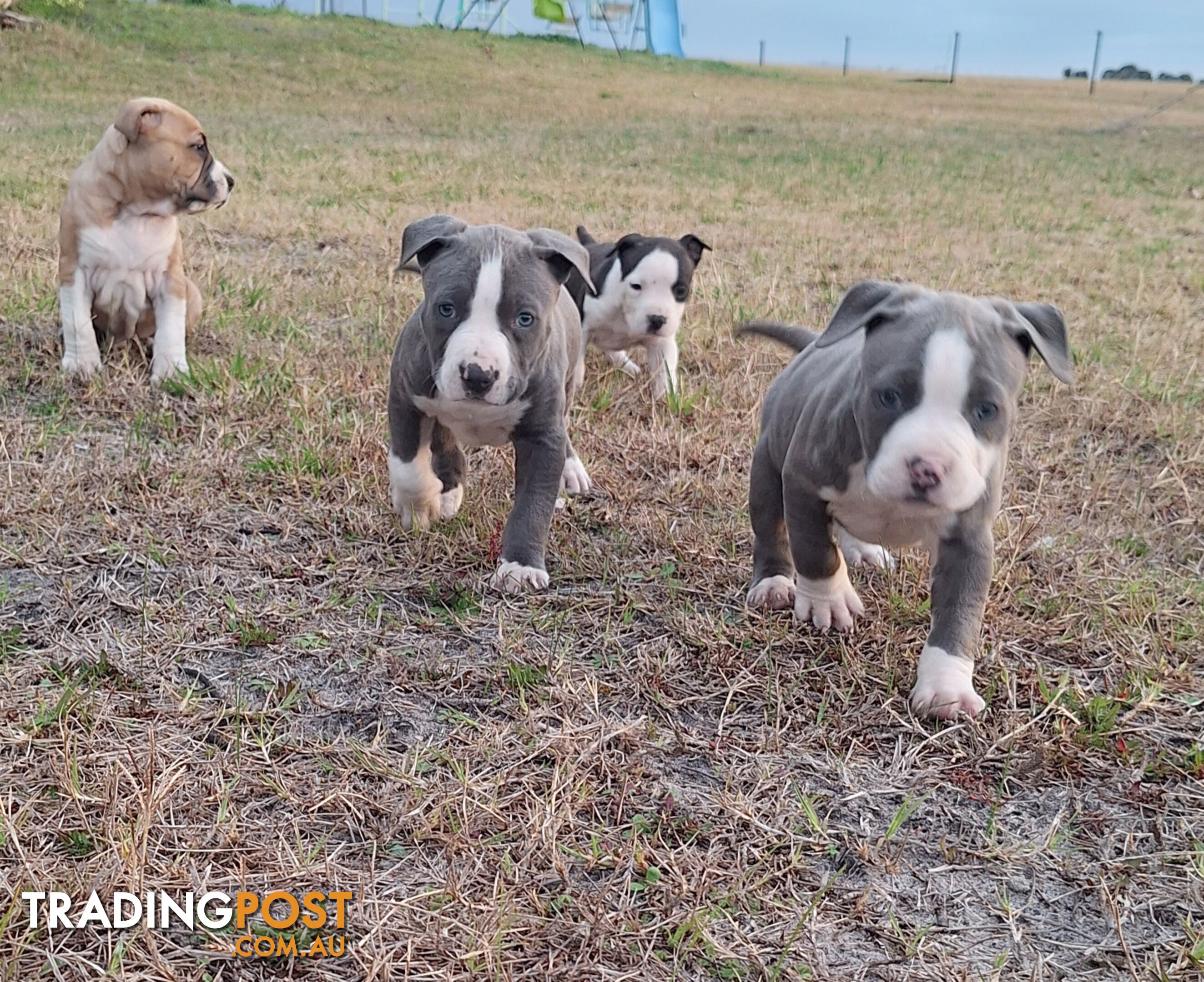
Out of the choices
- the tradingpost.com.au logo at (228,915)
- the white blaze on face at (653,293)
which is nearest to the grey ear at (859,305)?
the tradingpost.com.au logo at (228,915)

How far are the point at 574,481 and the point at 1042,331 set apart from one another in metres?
2.10

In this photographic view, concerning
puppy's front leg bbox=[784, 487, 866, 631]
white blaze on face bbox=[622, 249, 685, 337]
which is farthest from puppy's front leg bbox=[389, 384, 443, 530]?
white blaze on face bbox=[622, 249, 685, 337]

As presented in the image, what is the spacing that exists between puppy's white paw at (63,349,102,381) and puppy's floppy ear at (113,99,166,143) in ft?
3.35

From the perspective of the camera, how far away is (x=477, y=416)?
12.4ft

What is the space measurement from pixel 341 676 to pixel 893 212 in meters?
10.7

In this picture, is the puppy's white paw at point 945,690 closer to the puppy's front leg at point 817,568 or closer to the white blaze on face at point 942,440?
the puppy's front leg at point 817,568

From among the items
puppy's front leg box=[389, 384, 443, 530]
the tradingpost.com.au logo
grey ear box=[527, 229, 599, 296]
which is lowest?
the tradingpost.com.au logo

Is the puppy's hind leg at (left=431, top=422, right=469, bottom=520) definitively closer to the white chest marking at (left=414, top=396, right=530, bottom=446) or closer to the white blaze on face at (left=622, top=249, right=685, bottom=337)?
the white chest marking at (left=414, top=396, right=530, bottom=446)

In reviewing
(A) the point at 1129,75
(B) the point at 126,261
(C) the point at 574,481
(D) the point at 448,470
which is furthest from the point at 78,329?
(A) the point at 1129,75

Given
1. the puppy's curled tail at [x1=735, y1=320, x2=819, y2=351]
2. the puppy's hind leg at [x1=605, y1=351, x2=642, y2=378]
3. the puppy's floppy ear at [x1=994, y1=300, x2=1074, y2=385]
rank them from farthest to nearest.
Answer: the puppy's hind leg at [x1=605, y1=351, x2=642, y2=378] → the puppy's curled tail at [x1=735, y1=320, x2=819, y2=351] → the puppy's floppy ear at [x1=994, y1=300, x2=1074, y2=385]

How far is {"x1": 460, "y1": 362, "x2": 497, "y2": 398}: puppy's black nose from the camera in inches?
134

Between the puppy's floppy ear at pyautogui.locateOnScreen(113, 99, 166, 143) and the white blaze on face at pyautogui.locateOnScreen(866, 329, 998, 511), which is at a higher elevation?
the puppy's floppy ear at pyautogui.locateOnScreen(113, 99, 166, 143)

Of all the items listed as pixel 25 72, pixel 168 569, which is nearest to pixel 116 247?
pixel 168 569

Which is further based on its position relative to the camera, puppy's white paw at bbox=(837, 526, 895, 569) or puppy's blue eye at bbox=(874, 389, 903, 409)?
puppy's white paw at bbox=(837, 526, 895, 569)
